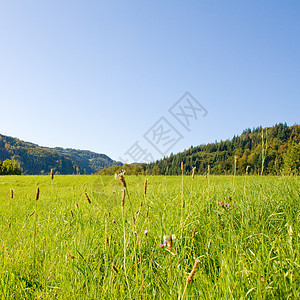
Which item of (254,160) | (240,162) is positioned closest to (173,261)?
(254,160)

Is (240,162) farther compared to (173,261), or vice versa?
(240,162)

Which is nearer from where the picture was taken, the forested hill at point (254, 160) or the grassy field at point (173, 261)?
the grassy field at point (173, 261)

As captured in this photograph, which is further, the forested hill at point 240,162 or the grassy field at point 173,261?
the forested hill at point 240,162

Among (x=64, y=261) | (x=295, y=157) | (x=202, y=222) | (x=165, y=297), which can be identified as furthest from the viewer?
(x=295, y=157)

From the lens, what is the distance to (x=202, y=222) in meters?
2.47

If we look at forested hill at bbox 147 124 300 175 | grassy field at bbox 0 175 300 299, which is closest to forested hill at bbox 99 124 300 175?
forested hill at bbox 147 124 300 175

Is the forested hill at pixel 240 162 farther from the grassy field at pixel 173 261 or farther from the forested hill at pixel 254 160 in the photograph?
the grassy field at pixel 173 261

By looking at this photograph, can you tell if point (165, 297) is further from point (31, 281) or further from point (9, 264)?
point (9, 264)

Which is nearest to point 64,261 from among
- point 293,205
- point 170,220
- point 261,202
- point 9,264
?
point 9,264

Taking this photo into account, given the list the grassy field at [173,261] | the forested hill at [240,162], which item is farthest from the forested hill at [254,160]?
the grassy field at [173,261]

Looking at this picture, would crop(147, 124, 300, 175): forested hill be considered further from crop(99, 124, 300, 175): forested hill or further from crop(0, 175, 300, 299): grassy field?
crop(0, 175, 300, 299): grassy field

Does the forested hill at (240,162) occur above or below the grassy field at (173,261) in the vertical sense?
above

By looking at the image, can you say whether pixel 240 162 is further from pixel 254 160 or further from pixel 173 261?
pixel 173 261

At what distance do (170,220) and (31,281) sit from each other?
1507mm
